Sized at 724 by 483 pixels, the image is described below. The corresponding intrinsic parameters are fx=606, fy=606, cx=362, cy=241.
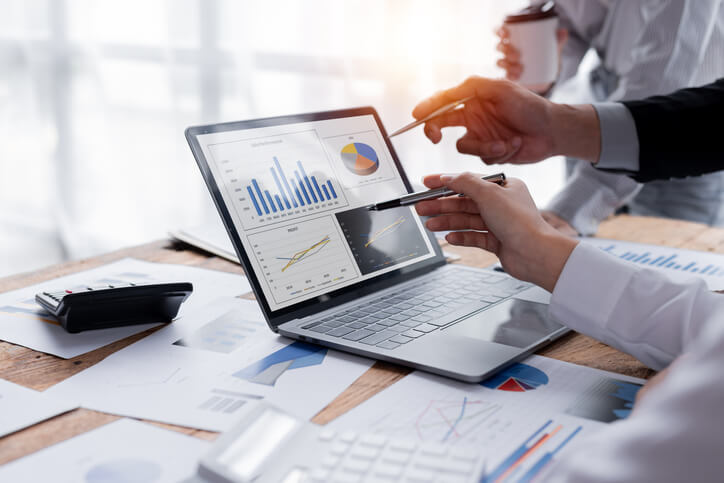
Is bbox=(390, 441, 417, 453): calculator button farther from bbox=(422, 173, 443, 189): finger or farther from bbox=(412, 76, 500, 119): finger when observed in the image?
bbox=(412, 76, 500, 119): finger

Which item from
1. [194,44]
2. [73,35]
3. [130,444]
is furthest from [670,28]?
[73,35]

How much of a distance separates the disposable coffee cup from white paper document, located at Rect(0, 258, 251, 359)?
0.74 m

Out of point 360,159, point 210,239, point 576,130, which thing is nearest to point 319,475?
point 360,159

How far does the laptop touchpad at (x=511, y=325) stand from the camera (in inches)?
27.3

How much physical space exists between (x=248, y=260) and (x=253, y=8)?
6.79ft

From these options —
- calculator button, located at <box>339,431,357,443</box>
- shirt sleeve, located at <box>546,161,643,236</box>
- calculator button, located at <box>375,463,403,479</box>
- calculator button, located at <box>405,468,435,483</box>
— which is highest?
calculator button, located at <box>339,431,357,443</box>

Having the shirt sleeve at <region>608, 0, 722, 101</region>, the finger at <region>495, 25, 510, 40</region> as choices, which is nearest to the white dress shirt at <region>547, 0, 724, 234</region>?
Answer: the shirt sleeve at <region>608, 0, 722, 101</region>

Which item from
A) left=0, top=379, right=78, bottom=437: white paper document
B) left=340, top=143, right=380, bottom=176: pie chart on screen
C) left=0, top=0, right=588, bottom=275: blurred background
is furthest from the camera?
left=0, top=0, right=588, bottom=275: blurred background

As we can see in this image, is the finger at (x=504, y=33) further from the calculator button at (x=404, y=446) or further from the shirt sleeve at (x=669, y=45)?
the calculator button at (x=404, y=446)

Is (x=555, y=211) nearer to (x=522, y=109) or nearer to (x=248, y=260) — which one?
(x=522, y=109)

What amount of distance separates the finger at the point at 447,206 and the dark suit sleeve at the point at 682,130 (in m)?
0.46

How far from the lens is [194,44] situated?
2.60 meters

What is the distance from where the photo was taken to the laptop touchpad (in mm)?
694

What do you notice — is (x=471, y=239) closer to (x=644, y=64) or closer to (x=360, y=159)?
(x=360, y=159)
